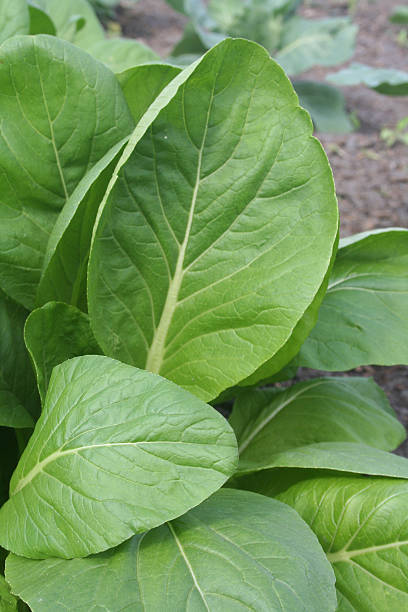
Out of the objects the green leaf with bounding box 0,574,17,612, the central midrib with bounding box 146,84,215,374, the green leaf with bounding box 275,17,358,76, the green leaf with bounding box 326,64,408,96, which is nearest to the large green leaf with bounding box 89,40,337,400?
the central midrib with bounding box 146,84,215,374

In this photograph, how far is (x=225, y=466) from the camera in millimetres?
1023

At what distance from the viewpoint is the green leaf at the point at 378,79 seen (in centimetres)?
330

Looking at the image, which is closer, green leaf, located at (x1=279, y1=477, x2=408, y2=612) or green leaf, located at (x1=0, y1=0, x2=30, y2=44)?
green leaf, located at (x1=279, y1=477, x2=408, y2=612)

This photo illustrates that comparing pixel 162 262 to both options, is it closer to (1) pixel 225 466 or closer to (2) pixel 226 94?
(2) pixel 226 94

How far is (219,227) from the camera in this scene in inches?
53.0

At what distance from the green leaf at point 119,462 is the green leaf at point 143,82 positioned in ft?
2.15

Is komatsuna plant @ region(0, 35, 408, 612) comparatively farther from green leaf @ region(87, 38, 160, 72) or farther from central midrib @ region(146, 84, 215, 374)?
green leaf @ region(87, 38, 160, 72)

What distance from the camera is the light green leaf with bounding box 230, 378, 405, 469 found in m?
1.60

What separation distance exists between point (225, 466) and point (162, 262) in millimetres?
490

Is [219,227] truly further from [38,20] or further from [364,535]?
[38,20]

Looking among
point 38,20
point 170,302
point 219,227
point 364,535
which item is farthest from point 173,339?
point 38,20

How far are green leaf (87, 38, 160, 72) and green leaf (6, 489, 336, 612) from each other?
160 cm

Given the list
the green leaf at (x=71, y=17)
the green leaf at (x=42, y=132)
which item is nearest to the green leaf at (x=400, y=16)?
the green leaf at (x=71, y=17)

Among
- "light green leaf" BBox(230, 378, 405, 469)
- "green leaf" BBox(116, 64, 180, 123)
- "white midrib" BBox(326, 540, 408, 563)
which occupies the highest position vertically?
"green leaf" BBox(116, 64, 180, 123)
